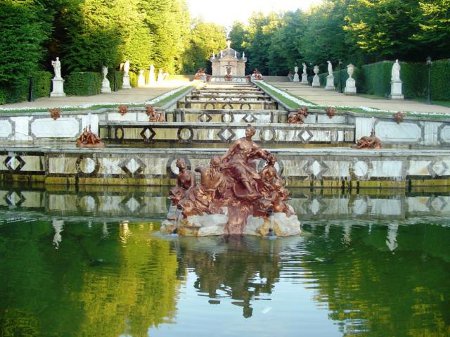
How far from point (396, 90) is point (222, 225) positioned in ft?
120

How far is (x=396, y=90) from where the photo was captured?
4528cm

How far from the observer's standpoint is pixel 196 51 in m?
110

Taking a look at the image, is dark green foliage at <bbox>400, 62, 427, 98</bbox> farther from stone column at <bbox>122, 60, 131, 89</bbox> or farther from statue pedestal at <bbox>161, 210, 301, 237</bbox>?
statue pedestal at <bbox>161, 210, 301, 237</bbox>

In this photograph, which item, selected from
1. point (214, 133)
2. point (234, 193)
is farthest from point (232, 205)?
point (214, 133)

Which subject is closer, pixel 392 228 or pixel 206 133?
pixel 392 228

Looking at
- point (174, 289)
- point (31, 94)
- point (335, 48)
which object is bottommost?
point (174, 289)

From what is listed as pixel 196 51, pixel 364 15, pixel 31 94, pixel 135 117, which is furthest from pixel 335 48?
pixel 196 51

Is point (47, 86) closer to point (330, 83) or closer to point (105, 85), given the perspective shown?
point (105, 85)

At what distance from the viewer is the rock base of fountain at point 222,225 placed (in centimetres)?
1060

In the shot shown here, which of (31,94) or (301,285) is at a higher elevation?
(31,94)

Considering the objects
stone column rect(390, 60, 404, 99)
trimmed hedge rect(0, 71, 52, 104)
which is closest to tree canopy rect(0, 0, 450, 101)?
trimmed hedge rect(0, 71, 52, 104)

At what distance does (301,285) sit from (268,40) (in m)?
98.5

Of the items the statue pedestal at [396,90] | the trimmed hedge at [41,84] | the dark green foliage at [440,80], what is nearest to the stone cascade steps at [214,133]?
the trimmed hedge at [41,84]

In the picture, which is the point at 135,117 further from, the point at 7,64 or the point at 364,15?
the point at 364,15
